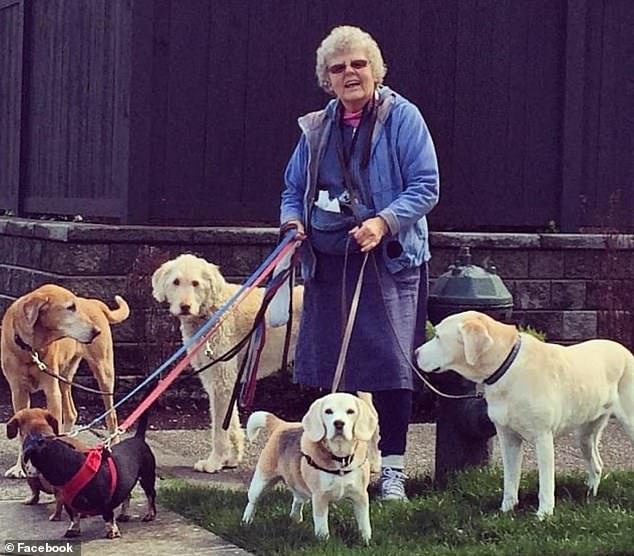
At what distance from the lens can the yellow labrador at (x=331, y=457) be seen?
4.94 m

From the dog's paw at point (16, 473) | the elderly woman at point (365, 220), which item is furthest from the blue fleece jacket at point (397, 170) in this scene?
the dog's paw at point (16, 473)

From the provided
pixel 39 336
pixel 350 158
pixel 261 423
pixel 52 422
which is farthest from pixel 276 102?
pixel 52 422

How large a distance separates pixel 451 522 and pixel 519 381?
675mm

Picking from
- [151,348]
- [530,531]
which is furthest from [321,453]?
[151,348]

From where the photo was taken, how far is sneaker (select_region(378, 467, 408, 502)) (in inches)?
233

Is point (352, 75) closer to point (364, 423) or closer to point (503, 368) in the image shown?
point (503, 368)

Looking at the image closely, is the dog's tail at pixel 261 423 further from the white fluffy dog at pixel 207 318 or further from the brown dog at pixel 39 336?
the white fluffy dog at pixel 207 318

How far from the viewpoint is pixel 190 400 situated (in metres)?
9.11

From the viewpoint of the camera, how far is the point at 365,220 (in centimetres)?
567

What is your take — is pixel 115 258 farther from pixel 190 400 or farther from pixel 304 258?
pixel 304 258

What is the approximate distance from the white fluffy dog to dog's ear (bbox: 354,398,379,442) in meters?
2.06

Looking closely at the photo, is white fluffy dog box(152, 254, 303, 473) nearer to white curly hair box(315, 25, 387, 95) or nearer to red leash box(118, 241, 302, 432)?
red leash box(118, 241, 302, 432)

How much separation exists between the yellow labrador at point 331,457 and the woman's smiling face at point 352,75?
150 centimetres

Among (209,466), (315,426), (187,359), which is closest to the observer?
(315,426)
